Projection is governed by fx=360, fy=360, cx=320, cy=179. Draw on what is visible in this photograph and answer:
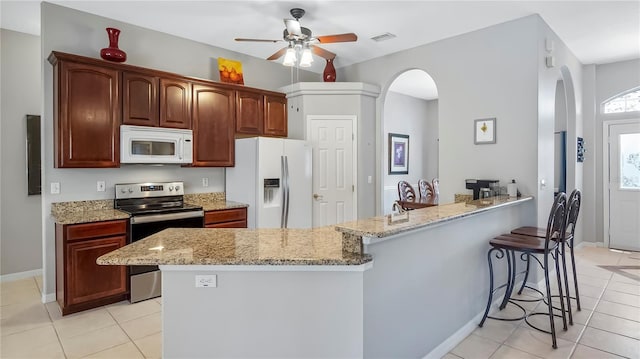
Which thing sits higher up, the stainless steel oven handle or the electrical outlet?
the stainless steel oven handle

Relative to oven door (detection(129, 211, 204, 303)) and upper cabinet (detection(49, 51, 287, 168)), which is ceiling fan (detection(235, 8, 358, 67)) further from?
oven door (detection(129, 211, 204, 303))

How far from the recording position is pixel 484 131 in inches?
161

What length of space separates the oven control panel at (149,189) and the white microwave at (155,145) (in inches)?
13.2

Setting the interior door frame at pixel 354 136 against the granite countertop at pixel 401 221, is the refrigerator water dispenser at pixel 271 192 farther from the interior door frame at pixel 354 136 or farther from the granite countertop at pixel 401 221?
the granite countertop at pixel 401 221

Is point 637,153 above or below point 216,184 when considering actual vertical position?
above

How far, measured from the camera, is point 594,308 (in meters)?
3.28

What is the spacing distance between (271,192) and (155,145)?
4.62 feet

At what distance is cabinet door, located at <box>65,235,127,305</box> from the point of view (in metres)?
3.13

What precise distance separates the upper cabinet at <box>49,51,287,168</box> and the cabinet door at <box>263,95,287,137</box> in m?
0.07

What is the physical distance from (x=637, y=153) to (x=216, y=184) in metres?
6.10

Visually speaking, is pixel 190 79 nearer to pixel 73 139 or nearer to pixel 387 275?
pixel 73 139

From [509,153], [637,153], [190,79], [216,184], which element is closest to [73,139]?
[190,79]

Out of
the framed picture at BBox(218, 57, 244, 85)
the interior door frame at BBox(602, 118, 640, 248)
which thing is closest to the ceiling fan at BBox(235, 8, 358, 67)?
the framed picture at BBox(218, 57, 244, 85)

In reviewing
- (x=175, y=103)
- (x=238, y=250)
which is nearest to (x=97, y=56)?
(x=175, y=103)
